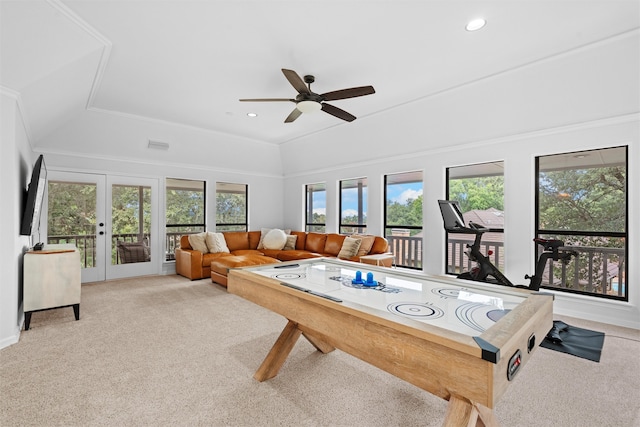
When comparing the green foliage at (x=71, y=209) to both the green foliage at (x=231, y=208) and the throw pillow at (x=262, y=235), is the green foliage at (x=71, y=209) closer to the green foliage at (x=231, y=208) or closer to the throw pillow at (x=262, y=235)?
the green foliage at (x=231, y=208)

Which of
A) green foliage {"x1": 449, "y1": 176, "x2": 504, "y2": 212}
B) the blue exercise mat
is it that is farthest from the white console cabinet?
green foliage {"x1": 449, "y1": 176, "x2": 504, "y2": 212}

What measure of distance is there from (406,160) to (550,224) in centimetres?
232

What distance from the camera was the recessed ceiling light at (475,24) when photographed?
2.58m

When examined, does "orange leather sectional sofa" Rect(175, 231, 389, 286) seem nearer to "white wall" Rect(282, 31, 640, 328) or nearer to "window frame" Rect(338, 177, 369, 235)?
"window frame" Rect(338, 177, 369, 235)

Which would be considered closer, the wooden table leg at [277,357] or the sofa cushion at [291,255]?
the wooden table leg at [277,357]

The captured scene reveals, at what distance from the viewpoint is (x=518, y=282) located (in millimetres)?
4164

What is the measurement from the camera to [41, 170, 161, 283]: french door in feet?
16.6

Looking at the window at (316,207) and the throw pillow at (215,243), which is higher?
the window at (316,207)

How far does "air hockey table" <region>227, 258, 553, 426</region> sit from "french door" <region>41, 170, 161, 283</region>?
4523mm

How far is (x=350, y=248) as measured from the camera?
17.5 ft

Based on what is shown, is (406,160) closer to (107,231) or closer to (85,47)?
(85,47)

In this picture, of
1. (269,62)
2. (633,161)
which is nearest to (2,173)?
(269,62)

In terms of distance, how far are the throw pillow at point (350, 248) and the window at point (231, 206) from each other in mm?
3020

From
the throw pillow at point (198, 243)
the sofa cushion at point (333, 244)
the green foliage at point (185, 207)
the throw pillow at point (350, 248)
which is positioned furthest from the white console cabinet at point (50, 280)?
the sofa cushion at point (333, 244)
